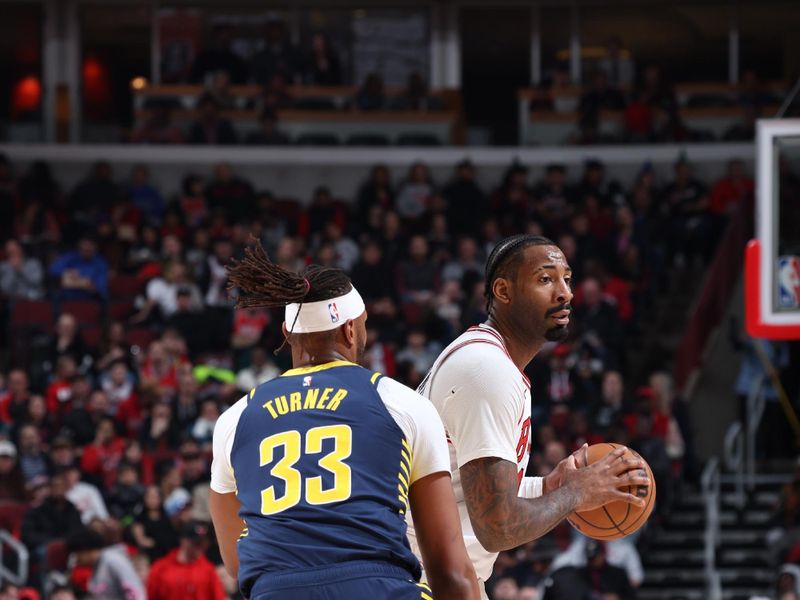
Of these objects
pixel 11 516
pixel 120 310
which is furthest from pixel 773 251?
pixel 120 310

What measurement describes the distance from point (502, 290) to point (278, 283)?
98cm

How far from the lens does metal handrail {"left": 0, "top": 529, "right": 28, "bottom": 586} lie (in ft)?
42.7

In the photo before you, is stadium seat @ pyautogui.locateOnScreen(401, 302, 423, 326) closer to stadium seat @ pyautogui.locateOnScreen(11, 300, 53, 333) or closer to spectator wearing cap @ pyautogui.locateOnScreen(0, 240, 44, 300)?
stadium seat @ pyautogui.locateOnScreen(11, 300, 53, 333)

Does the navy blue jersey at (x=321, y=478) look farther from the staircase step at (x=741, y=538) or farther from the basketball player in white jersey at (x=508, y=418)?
the staircase step at (x=741, y=538)

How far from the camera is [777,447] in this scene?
17516 mm

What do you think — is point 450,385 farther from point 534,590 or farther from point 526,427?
point 534,590

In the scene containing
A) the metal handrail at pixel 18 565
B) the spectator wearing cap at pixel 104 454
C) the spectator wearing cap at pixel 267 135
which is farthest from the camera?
the spectator wearing cap at pixel 267 135

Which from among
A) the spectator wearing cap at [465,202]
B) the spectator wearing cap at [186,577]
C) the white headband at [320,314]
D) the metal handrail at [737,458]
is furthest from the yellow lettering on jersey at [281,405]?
the spectator wearing cap at [465,202]

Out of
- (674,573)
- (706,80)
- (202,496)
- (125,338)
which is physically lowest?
(674,573)

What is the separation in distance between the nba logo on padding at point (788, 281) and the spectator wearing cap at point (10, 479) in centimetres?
733

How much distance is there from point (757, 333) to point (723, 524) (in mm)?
6264

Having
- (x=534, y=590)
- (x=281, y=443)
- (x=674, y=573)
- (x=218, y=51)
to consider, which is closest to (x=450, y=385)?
(x=281, y=443)

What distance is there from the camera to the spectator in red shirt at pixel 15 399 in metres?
15.2

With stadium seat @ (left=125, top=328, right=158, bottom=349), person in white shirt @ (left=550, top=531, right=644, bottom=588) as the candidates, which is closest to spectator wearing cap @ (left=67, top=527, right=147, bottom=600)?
person in white shirt @ (left=550, top=531, right=644, bottom=588)
